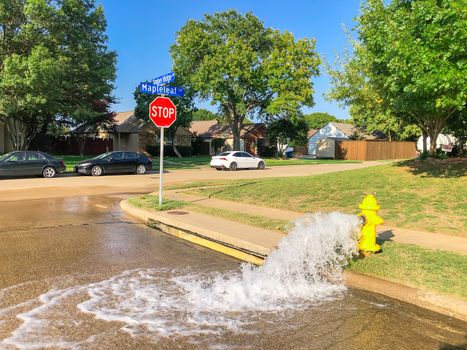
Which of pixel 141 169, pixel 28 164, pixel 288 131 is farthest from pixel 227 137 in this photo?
pixel 28 164

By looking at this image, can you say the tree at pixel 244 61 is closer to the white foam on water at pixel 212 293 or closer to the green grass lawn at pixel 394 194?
the green grass lawn at pixel 394 194

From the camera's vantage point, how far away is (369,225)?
20.2ft

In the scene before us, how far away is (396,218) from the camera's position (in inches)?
358

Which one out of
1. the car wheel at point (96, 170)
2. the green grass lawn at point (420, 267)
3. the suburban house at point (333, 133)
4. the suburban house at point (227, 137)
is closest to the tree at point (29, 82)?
the car wheel at point (96, 170)

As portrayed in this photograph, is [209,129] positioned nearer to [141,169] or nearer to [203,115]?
[141,169]

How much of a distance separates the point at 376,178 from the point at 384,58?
4.33 meters

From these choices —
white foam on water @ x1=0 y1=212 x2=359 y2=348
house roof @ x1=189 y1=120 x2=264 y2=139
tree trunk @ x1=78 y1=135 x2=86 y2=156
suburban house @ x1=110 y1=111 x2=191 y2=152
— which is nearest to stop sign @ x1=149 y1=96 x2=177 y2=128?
white foam on water @ x1=0 y1=212 x2=359 y2=348

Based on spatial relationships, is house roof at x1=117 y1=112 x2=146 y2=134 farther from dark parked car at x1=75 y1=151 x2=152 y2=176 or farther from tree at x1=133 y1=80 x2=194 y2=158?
dark parked car at x1=75 y1=151 x2=152 y2=176

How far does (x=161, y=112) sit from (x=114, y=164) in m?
13.0

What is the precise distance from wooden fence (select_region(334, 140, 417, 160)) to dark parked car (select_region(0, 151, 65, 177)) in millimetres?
37742

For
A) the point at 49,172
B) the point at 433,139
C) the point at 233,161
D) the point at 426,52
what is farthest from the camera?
the point at 233,161

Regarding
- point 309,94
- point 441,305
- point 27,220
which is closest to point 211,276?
point 441,305

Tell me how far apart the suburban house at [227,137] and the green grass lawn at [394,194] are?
42.6 m

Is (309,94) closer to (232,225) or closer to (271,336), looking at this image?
(232,225)
